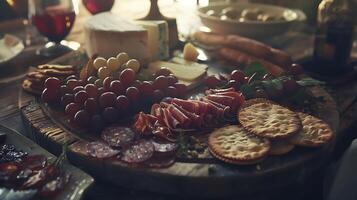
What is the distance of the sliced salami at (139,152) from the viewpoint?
806 millimetres

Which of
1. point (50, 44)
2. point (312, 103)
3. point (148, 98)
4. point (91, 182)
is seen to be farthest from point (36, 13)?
point (312, 103)

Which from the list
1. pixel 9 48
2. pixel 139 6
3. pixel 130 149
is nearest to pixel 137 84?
pixel 130 149

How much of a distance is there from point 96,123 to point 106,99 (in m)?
0.07

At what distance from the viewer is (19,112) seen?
113 cm

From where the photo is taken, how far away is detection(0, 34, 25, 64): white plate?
1.35 metres

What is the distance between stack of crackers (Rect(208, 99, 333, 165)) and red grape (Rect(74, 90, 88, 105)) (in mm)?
319

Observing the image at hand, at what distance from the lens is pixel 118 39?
127 cm

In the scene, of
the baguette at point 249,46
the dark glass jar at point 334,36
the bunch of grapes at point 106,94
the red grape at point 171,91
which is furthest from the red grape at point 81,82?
the dark glass jar at point 334,36

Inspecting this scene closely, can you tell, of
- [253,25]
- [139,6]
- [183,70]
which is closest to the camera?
[183,70]

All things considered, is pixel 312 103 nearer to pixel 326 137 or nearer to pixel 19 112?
pixel 326 137

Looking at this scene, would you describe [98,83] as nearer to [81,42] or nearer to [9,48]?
[9,48]

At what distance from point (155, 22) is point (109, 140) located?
631 millimetres

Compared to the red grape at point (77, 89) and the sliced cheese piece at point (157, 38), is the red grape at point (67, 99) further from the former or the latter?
the sliced cheese piece at point (157, 38)

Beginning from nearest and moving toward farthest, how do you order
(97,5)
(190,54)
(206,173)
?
1. (206,173)
2. (190,54)
3. (97,5)
